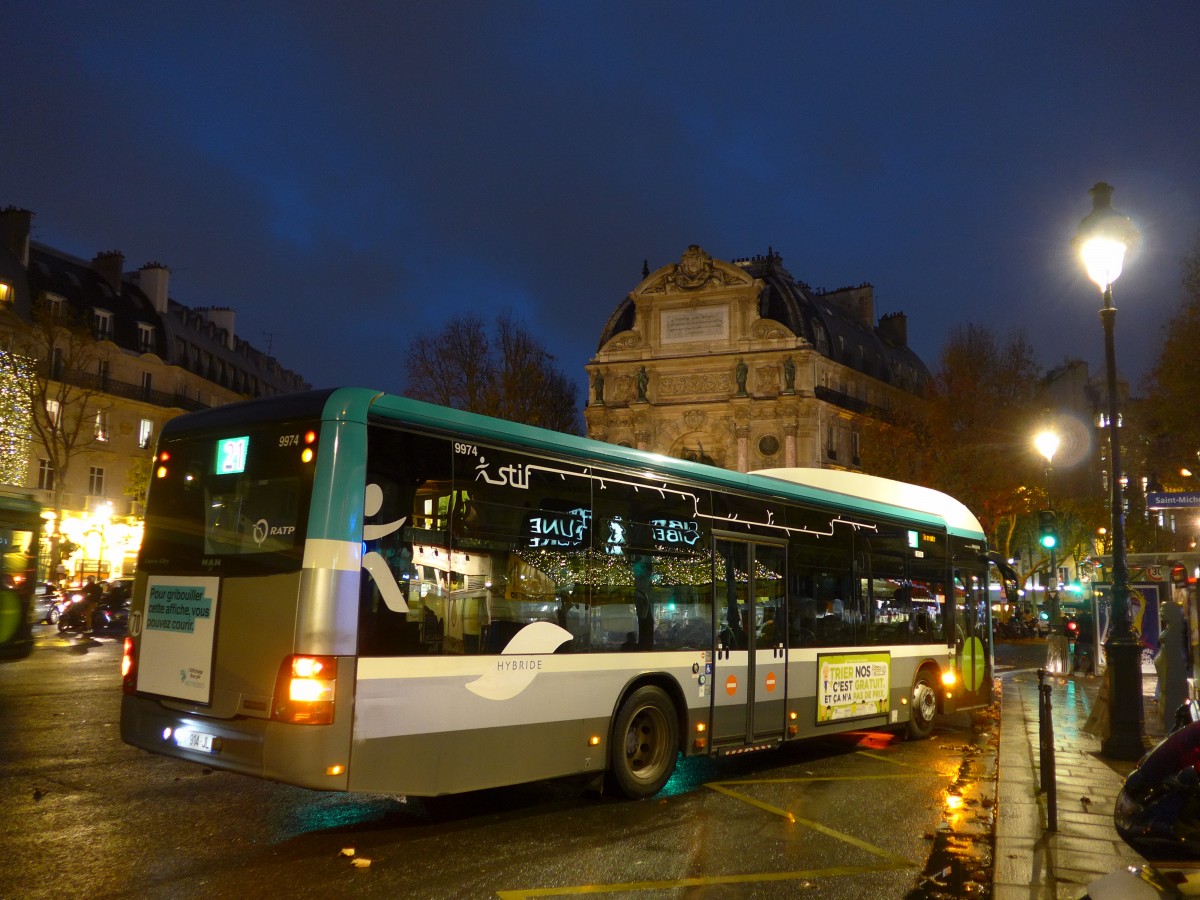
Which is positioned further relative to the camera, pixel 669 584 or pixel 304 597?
pixel 669 584

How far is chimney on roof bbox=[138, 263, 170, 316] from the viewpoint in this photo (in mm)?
56688

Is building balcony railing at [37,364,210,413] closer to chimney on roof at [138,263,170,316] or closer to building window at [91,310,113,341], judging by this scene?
building window at [91,310,113,341]

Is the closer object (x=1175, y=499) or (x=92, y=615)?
(x=1175, y=499)

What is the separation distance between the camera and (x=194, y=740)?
654cm

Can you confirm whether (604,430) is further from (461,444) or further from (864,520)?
(461,444)

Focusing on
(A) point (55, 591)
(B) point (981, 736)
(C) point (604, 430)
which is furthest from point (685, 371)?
(B) point (981, 736)

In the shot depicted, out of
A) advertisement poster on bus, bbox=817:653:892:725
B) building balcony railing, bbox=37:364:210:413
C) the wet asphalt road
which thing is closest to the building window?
building balcony railing, bbox=37:364:210:413

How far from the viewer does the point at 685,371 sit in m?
69.6

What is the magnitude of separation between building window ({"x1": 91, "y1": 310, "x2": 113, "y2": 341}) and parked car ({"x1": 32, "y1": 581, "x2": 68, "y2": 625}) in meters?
23.4

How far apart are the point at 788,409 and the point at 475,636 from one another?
6138 centimetres

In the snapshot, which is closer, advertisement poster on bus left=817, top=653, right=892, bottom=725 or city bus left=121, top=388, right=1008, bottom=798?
city bus left=121, top=388, right=1008, bottom=798

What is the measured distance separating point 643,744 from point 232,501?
3841 millimetres

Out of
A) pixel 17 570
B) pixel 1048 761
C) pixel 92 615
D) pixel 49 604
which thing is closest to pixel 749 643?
pixel 1048 761

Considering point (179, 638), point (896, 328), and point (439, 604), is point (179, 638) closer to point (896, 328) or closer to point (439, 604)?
point (439, 604)
